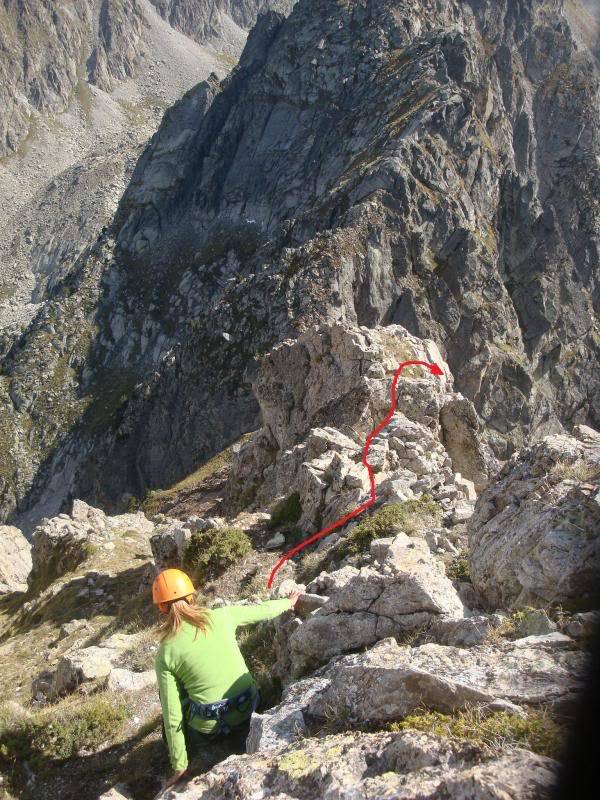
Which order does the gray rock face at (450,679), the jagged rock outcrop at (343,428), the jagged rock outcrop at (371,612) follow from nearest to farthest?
the gray rock face at (450,679) → the jagged rock outcrop at (371,612) → the jagged rock outcrop at (343,428)

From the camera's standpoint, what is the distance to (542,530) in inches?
280

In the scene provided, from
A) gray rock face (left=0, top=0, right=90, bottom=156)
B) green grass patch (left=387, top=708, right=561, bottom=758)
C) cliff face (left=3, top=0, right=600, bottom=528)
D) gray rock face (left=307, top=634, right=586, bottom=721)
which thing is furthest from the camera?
gray rock face (left=0, top=0, right=90, bottom=156)

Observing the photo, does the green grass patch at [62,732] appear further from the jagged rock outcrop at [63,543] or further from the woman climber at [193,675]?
the jagged rock outcrop at [63,543]

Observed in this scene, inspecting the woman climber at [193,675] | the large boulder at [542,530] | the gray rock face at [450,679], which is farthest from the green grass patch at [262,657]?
the large boulder at [542,530]

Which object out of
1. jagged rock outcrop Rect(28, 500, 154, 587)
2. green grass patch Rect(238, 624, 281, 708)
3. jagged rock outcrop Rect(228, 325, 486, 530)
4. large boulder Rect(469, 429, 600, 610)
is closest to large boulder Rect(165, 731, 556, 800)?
green grass patch Rect(238, 624, 281, 708)

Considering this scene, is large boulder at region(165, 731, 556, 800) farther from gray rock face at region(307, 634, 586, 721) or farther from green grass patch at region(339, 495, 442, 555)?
green grass patch at region(339, 495, 442, 555)

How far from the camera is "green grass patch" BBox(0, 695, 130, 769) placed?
812 cm

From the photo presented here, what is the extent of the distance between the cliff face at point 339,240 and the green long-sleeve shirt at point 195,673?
1786 inches

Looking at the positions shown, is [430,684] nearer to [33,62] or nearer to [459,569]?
[459,569]

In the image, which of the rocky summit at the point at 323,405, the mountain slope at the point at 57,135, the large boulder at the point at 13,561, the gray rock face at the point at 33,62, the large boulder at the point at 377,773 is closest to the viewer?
the large boulder at the point at 377,773

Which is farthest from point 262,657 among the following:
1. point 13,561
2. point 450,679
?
point 13,561

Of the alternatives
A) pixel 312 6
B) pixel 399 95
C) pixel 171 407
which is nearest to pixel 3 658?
pixel 171 407

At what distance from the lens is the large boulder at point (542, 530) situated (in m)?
6.50

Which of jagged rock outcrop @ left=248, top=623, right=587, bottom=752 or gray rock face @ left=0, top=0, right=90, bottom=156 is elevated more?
gray rock face @ left=0, top=0, right=90, bottom=156
